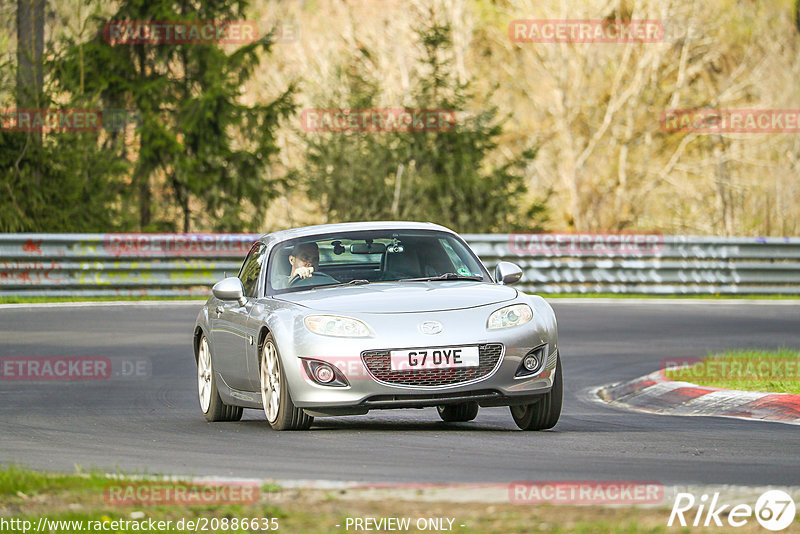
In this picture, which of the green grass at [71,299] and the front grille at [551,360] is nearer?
the front grille at [551,360]

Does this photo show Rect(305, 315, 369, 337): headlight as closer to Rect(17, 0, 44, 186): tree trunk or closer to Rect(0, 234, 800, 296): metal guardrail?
Rect(0, 234, 800, 296): metal guardrail

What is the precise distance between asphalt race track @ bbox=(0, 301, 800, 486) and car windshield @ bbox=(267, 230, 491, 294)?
1.08 meters

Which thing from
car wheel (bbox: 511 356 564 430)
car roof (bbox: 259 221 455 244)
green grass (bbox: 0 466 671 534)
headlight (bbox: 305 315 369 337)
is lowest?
car wheel (bbox: 511 356 564 430)

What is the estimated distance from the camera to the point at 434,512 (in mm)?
6184

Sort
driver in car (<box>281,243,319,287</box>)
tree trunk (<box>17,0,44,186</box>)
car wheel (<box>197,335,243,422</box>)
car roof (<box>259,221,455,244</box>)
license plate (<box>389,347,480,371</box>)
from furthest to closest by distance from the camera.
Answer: tree trunk (<box>17,0,44,186</box>) < car wheel (<box>197,335,243,422</box>) < car roof (<box>259,221,455,244</box>) < driver in car (<box>281,243,319,287</box>) < license plate (<box>389,347,480,371</box>)

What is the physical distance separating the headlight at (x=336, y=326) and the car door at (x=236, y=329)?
1.06 meters

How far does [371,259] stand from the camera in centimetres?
1105

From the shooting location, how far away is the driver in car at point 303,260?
10797mm

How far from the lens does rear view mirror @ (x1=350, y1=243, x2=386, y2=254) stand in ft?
36.1

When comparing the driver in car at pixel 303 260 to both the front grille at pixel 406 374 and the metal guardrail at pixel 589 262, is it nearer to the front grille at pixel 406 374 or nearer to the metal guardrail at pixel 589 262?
the front grille at pixel 406 374

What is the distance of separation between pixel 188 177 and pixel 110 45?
3.55 m

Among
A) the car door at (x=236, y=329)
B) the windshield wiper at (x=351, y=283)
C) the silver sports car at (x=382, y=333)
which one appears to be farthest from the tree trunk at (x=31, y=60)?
the windshield wiper at (x=351, y=283)

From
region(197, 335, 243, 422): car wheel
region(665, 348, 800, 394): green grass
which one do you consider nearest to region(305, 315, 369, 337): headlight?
region(197, 335, 243, 422): car wheel

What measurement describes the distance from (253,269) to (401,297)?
1996 mm
